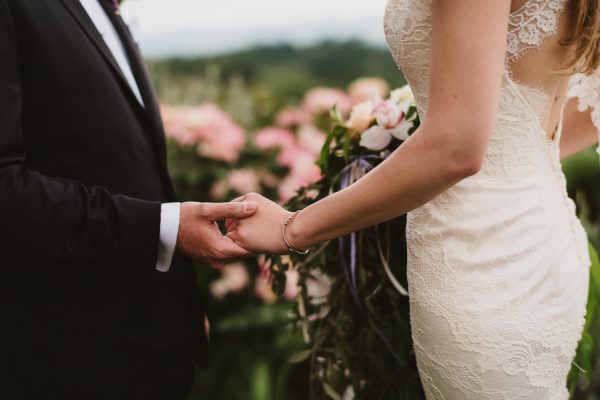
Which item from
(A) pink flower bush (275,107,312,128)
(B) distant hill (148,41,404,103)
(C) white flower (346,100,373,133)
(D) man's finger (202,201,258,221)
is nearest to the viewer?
(D) man's finger (202,201,258,221)

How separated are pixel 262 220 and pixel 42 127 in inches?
23.2

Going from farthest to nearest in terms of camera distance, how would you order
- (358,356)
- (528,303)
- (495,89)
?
(358,356) → (528,303) → (495,89)

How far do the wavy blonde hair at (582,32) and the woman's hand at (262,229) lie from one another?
29.6 inches

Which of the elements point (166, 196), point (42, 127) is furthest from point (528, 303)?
point (42, 127)

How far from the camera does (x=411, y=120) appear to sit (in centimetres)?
178

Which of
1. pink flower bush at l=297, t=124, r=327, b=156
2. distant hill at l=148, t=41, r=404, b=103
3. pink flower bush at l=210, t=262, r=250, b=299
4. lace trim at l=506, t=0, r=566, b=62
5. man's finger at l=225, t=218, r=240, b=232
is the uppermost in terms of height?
distant hill at l=148, t=41, r=404, b=103

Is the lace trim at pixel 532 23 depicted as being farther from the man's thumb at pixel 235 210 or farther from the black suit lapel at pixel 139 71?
the black suit lapel at pixel 139 71

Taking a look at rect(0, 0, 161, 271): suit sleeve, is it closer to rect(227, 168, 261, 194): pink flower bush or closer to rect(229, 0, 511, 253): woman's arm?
rect(229, 0, 511, 253): woman's arm

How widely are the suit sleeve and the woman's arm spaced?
51 centimetres

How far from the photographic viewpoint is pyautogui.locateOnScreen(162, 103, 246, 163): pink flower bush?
3484mm

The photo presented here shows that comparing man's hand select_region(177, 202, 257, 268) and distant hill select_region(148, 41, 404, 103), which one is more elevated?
distant hill select_region(148, 41, 404, 103)

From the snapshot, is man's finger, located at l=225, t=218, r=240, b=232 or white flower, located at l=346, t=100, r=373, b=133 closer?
man's finger, located at l=225, t=218, r=240, b=232

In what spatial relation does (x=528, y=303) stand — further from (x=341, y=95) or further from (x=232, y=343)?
(x=341, y=95)

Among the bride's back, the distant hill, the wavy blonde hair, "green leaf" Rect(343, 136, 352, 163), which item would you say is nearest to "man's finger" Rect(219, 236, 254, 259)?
"green leaf" Rect(343, 136, 352, 163)
